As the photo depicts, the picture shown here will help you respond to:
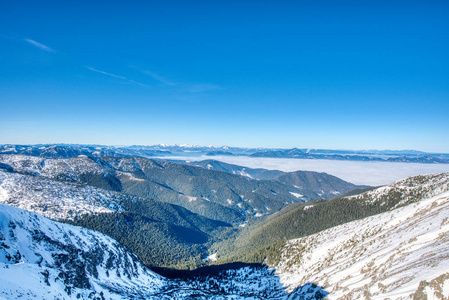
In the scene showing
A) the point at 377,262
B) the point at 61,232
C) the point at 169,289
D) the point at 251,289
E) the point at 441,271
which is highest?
the point at 441,271

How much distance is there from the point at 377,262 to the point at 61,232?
519ft

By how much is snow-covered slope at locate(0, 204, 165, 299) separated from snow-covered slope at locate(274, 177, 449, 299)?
314ft


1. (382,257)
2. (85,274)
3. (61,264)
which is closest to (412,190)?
(382,257)

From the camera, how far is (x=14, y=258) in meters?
83.6

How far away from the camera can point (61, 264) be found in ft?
320

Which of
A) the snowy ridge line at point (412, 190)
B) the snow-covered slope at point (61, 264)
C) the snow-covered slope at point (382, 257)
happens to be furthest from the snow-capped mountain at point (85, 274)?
the snowy ridge line at point (412, 190)

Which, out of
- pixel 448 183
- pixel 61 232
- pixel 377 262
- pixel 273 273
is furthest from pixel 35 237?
pixel 448 183

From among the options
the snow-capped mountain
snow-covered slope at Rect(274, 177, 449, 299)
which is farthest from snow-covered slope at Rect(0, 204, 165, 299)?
snow-covered slope at Rect(274, 177, 449, 299)

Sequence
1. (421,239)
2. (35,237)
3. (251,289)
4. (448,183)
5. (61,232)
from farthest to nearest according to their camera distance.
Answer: (448,183), (251,289), (61,232), (35,237), (421,239)

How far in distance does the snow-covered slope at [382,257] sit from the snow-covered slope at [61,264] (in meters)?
95.7

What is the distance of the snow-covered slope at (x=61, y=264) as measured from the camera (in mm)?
70000

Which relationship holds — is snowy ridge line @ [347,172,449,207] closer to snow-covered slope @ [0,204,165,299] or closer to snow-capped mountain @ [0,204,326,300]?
snow-capped mountain @ [0,204,326,300]

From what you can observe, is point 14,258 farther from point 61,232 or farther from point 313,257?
point 313,257

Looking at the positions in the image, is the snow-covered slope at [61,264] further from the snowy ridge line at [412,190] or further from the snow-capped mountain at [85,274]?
the snowy ridge line at [412,190]
